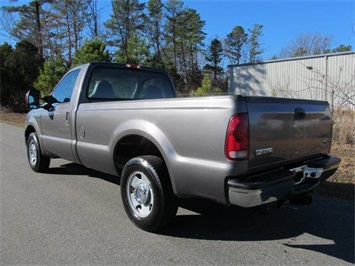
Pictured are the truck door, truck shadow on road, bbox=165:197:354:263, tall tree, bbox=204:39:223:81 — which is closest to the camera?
truck shadow on road, bbox=165:197:354:263

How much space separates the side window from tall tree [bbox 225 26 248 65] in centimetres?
5725

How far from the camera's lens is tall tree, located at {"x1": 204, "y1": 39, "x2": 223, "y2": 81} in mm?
56375

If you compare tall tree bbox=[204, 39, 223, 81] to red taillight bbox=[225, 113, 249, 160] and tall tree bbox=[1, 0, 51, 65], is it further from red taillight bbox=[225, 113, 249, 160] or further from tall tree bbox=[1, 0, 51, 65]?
red taillight bbox=[225, 113, 249, 160]

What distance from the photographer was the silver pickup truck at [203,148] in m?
3.16

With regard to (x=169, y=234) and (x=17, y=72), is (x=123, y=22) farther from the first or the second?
(x=169, y=234)

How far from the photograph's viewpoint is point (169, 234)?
3.94 metres

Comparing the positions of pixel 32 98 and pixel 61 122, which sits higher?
pixel 32 98

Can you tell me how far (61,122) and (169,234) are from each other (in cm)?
276

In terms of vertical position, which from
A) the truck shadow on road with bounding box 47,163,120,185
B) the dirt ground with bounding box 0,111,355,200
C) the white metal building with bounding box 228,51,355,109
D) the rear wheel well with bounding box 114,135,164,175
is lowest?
the dirt ground with bounding box 0,111,355,200

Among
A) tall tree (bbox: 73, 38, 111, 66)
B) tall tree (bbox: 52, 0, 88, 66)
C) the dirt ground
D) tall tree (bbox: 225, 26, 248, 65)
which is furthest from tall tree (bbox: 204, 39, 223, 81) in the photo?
the dirt ground

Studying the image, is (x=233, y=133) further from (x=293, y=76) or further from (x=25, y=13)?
(x=25, y=13)

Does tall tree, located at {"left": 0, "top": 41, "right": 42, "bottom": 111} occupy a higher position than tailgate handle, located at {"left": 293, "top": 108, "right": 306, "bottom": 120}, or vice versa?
tall tree, located at {"left": 0, "top": 41, "right": 42, "bottom": 111}

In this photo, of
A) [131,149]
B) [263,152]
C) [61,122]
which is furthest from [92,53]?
[263,152]

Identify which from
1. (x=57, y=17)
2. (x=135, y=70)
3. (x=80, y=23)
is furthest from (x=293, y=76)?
(x=135, y=70)
